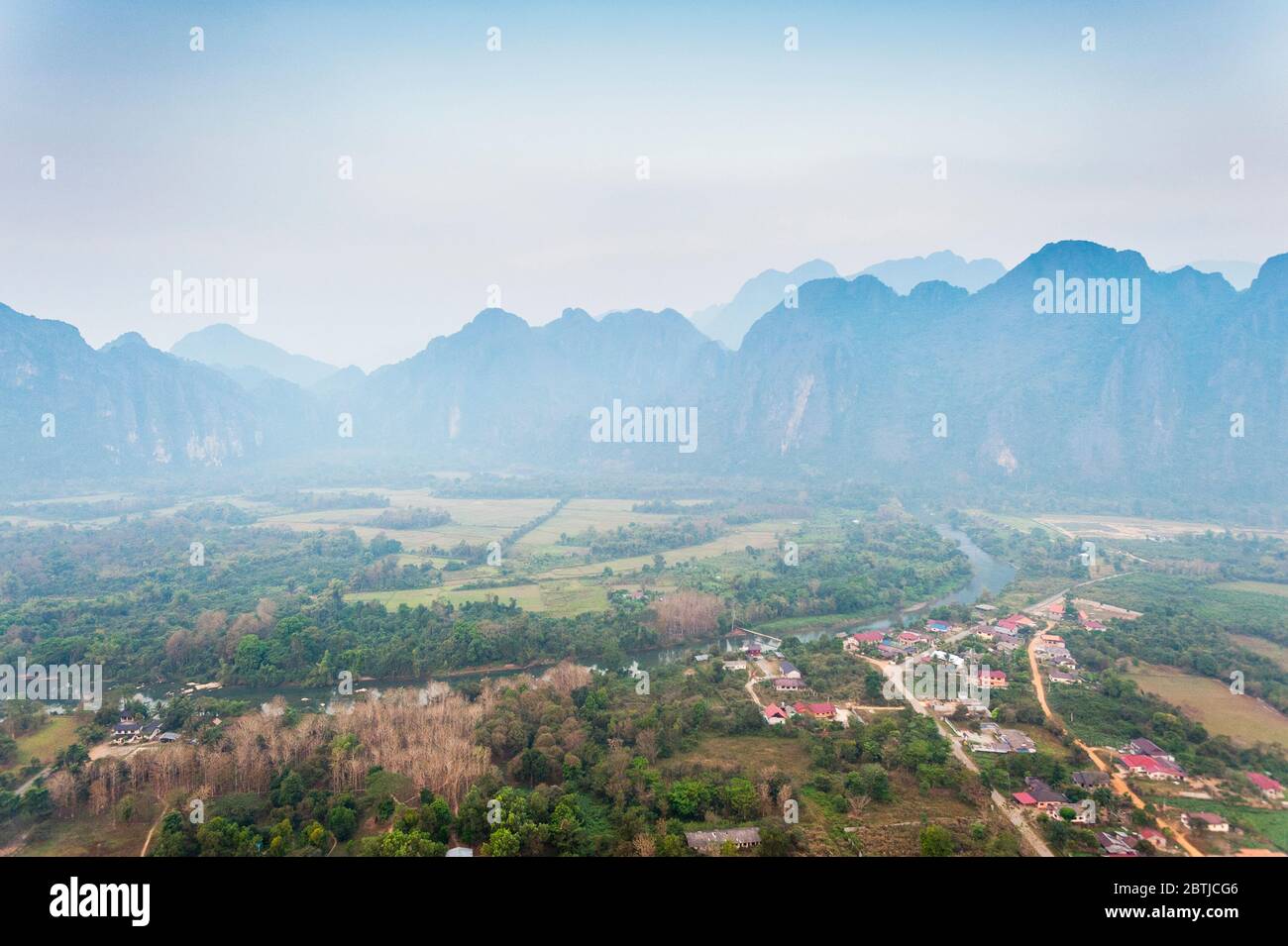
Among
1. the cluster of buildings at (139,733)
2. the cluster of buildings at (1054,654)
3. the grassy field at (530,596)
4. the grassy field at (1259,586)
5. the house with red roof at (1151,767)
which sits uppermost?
the grassy field at (1259,586)

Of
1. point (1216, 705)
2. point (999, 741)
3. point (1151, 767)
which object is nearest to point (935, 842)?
point (999, 741)

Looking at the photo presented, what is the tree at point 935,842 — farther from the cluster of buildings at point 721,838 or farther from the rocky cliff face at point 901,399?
the rocky cliff face at point 901,399

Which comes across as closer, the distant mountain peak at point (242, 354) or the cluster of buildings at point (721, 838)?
the cluster of buildings at point (721, 838)

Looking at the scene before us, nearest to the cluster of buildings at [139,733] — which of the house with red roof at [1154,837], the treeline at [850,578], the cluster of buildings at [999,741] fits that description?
the cluster of buildings at [999,741]

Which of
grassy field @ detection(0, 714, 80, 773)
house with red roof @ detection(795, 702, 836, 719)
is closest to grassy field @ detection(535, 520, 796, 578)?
house with red roof @ detection(795, 702, 836, 719)

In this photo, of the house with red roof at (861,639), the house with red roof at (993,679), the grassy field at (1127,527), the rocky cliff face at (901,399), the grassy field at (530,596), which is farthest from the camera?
the rocky cliff face at (901,399)

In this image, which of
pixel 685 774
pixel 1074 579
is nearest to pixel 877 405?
pixel 1074 579
